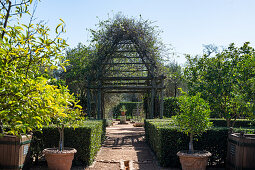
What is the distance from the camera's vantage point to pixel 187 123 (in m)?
6.65

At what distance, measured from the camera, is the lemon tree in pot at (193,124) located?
6426mm

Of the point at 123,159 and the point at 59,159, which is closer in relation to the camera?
the point at 59,159

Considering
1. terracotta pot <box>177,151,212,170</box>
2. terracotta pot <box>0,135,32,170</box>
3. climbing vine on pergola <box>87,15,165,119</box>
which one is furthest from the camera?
climbing vine on pergola <box>87,15,165,119</box>

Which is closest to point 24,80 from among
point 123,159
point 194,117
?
point 194,117

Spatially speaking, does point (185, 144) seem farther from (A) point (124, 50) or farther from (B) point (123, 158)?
(A) point (124, 50)

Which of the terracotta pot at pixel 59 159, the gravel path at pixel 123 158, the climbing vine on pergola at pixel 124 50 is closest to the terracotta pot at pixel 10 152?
the terracotta pot at pixel 59 159

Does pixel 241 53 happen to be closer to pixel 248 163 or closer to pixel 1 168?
pixel 248 163

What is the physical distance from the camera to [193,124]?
658 cm

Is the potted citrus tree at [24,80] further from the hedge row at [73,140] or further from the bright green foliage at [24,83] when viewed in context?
the hedge row at [73,140]

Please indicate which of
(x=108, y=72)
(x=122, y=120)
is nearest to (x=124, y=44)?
(x=108, y=72)

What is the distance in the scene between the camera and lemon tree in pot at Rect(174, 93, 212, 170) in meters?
6.43

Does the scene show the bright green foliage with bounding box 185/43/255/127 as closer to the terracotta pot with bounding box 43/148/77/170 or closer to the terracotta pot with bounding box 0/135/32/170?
the terracotta pot with bounding box 43/148/77/170

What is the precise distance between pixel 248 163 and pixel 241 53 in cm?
434

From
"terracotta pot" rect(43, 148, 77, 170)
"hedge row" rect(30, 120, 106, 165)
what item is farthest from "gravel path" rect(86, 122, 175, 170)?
"terracotta pot" rect(43, 148, 77, 170)
